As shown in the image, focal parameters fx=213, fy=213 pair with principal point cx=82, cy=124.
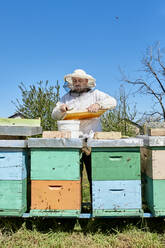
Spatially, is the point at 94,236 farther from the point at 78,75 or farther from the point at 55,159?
the point at 78,75

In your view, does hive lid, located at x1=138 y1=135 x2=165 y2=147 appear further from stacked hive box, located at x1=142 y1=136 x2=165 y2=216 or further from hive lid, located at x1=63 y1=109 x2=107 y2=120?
hive lid, located at x1=63 y1=109 x2=107 y2=120

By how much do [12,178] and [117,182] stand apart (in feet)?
3.33

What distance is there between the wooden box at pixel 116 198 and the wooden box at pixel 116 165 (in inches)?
2.2

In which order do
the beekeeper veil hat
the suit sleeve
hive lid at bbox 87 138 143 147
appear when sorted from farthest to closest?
the beekeeper veil hat
the suit sleeve
hive lid at bbox 87 138 143 147

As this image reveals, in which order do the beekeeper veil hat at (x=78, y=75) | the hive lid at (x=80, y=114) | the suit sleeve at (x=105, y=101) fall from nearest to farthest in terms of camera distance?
the hive lid at (x=80, y=114) < the suit sleeve at (x=105, y=101) < the beekeeper veil hat at (x=78, y=75)

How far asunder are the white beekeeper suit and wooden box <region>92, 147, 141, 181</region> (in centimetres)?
65

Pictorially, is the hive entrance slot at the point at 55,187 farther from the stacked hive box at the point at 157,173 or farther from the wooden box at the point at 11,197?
the stacked hive box at the point at 157,173

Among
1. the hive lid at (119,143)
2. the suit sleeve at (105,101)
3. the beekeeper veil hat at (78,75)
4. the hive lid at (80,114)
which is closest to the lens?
the hive lid at (119,143)

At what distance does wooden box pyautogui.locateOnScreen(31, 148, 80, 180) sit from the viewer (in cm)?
203

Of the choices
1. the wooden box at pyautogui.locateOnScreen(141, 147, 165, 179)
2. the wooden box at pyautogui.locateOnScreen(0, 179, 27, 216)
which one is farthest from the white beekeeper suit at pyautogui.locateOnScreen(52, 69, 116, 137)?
the wooden box at pyautogui.locateOnScreen(0, 179, 27, 216)

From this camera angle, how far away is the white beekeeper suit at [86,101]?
271cm

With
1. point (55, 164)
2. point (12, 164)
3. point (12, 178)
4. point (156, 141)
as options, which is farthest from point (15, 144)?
point (156, 141)

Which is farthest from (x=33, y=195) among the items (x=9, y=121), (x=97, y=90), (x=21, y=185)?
(x=97, y=90)

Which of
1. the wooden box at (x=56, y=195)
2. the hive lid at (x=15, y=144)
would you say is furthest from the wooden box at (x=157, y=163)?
the hive lid at (x=15, y=144)
